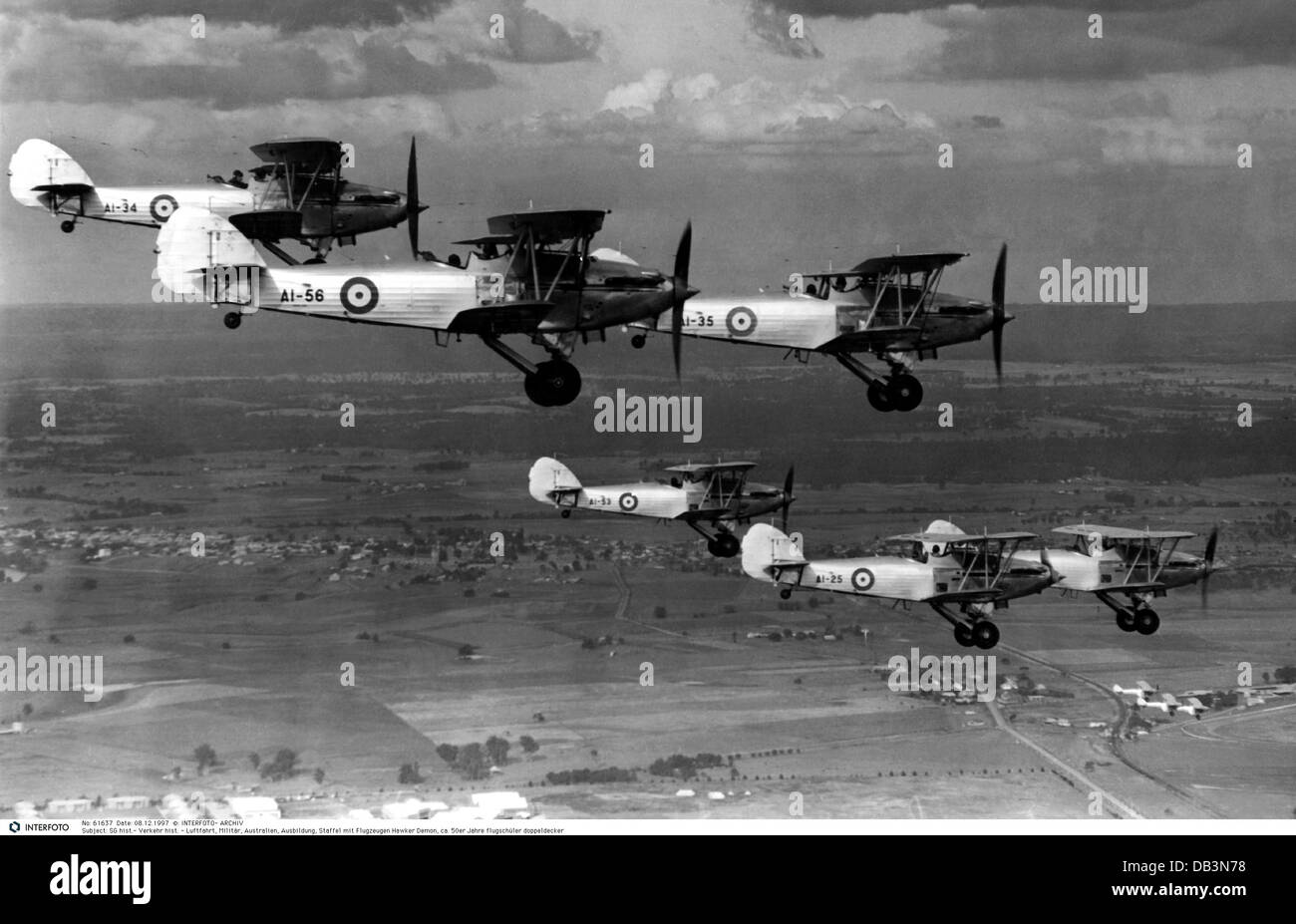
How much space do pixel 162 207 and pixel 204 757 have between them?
58.8 ft

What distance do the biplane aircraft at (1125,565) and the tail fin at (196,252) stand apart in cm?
1573

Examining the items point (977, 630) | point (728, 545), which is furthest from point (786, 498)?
point (977, 630)

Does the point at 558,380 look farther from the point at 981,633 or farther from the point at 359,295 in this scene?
the point at 981,633

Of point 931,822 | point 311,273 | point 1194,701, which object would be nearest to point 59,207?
point 311,273

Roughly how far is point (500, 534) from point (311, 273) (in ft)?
55.3

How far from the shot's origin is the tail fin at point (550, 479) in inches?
1399

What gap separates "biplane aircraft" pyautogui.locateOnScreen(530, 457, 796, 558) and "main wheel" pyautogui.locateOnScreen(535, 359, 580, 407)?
6.14m

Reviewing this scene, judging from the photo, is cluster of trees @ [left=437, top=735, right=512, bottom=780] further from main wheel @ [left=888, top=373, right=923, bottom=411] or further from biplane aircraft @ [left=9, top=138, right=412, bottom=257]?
biplane aircraft @ [left=9, top=138, right=412, bottom=257]

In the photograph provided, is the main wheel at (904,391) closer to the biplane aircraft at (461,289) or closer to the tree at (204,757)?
the biplane aircraft at (461,289)

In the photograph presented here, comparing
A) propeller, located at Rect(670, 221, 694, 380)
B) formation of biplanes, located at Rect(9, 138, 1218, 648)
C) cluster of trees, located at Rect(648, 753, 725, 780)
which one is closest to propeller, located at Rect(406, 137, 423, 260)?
formation of biplanes, located at Rect(9, 138, 1218, 648)

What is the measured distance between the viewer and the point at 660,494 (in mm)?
34594

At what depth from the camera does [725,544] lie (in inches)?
1350

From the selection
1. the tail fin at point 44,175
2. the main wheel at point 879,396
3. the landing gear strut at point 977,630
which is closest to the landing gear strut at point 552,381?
the main wheel at point 879,396
